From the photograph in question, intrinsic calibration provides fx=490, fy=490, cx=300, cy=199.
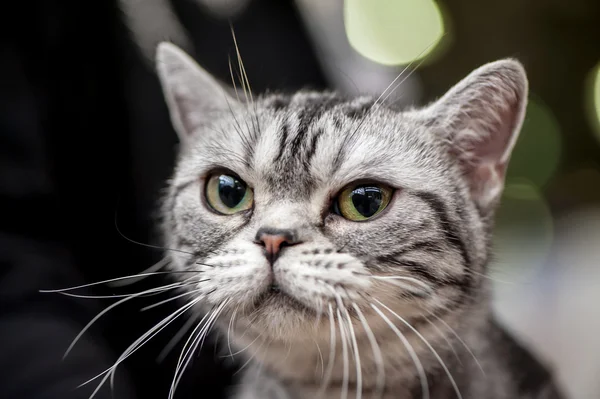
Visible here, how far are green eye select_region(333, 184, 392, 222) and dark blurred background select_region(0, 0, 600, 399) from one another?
140 mm

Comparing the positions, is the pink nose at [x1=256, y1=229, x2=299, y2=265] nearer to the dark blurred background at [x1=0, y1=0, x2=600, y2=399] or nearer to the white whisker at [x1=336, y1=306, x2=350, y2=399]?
the white whisker at [x1=336, y1=306, x2=350, y2=399]

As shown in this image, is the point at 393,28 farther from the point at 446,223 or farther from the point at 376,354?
the point at 376,354

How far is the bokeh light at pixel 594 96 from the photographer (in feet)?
2.25

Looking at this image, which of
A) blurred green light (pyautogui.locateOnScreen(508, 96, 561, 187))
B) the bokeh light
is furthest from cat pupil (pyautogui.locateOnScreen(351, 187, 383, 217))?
the bokeh light

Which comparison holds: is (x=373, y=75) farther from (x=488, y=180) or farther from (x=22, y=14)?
(x=22, y=14)

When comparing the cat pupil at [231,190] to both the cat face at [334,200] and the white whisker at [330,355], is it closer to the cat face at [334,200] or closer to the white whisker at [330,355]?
the cat face at [334,200]

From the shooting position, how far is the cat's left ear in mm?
541

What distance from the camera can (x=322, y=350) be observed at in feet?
1.81

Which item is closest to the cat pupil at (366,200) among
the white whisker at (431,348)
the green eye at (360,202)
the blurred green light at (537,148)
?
the green eye at (360,202)

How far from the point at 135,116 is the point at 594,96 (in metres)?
0.65

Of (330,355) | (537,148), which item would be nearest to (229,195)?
(330,355)

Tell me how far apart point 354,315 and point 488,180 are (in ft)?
0.81

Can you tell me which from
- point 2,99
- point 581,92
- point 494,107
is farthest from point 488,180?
point 2,99

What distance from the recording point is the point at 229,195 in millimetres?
593
